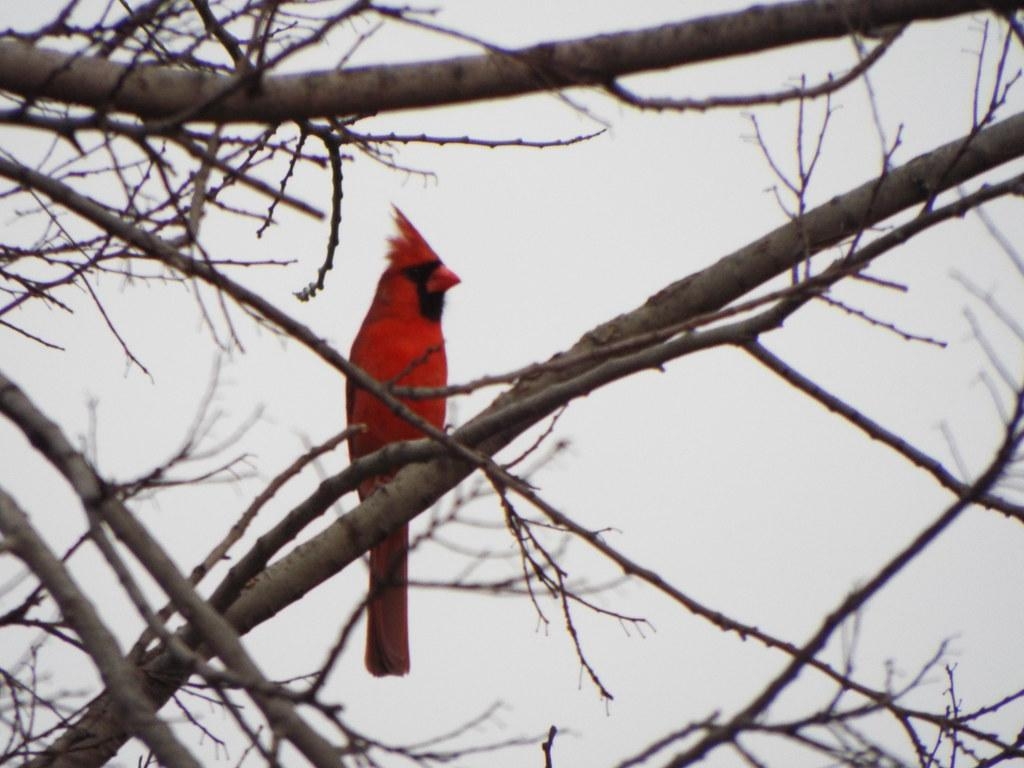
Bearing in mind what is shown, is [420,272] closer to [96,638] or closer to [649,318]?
[649,318]

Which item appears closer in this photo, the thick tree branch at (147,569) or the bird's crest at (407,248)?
the thick tree branch at (147,569)

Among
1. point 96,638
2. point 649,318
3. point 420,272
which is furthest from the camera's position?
point 420,272

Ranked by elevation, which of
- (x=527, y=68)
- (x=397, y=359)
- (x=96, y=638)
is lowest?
(x=96, y=638)

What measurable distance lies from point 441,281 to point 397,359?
0.49m

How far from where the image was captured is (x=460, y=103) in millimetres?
1980

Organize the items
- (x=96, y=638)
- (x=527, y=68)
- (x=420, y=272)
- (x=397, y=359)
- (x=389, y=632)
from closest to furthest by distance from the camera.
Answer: (x=96, y=638)
(x=527, y=68)
(x=389, y=632)
(x=397, y=359)
(x=420, y=272)

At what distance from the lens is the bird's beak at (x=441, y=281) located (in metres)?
5.59

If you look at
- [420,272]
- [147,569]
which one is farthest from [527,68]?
[420,272]

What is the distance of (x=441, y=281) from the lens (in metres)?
5.60

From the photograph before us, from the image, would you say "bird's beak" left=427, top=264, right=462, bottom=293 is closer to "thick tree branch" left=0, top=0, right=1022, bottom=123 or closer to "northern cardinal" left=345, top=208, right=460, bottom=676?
"northern cardinal" left=345, top=208, right=460, bottom=676

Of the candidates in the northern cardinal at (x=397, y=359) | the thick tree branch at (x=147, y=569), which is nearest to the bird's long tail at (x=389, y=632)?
the northern cardinal at (x=397, y=359)

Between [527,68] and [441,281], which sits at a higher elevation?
[441,281]

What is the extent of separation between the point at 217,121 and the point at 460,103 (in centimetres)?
36

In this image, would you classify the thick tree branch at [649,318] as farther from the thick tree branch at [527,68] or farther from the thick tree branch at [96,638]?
the thick tree branch at [96,638]
